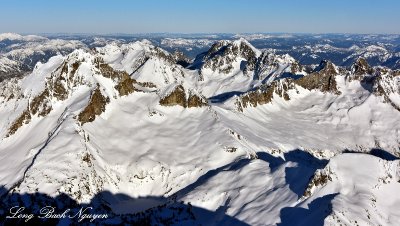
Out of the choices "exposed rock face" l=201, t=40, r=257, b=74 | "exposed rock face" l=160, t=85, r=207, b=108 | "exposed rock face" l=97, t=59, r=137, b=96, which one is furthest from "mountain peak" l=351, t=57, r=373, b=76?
"exposed rock face" l=97, t=59, r=137, b=96

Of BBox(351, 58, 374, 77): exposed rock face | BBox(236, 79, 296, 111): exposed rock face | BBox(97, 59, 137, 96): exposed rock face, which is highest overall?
BBox(97, 59, 137, 96): exposed rock face

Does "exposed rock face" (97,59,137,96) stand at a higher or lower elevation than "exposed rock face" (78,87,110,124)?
higher

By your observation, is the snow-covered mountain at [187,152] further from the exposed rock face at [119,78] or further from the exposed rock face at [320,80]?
the exposed rock face at [320,80]

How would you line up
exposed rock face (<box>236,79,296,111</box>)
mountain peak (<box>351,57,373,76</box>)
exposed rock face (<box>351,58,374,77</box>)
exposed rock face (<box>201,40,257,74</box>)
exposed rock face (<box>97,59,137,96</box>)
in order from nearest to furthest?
1. exposed rock face (<box>97,59,137,96</box>)
2. exposed rock face (<box>236,79,296,111</box>)
3. exposed rock face (<box>351,58,374,77</box>)
4. mountain peak (<box>351,57,373,76</box>)
5. exposed rock face (<box>201,40,257,74</box>)

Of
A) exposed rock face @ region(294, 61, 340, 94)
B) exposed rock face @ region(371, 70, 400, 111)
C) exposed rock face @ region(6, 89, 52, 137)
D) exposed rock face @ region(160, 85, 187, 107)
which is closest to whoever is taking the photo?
exposed rock face @ region(6, 89, 52, 137)

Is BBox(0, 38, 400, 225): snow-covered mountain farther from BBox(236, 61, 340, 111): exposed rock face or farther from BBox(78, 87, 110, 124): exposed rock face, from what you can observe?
BBox(236, 61, 340, 111): exposed rock face

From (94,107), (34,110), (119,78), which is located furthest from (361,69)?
(34,110)

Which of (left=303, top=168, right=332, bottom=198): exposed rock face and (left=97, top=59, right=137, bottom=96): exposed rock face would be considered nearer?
(left=303, top=168, right=332, bottom=198): exposed rock face

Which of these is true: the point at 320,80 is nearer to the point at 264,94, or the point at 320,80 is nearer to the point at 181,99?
the point at 264,94
